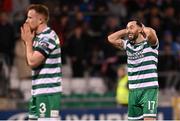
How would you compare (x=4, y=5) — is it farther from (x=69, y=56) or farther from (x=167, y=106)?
(x=167, y=106)

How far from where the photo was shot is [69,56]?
705 inches

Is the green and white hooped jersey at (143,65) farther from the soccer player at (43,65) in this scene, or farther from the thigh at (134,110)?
the soccer player at (43,65)

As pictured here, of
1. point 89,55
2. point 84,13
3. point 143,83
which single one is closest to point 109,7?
point 84,13

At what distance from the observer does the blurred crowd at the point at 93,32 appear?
17547 mm

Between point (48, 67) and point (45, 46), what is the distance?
0.27 metres

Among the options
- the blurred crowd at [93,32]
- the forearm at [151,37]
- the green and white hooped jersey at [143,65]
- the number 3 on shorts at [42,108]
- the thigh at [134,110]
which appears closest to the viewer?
the number 3 on shorts at [42,108]

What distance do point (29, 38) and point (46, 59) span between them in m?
0.34

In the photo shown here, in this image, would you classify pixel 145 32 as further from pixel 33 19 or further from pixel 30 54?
pixel 30 54

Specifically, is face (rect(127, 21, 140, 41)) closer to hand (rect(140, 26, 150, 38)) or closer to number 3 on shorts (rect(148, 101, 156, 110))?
hand (rect(140, 26, 150, 38))

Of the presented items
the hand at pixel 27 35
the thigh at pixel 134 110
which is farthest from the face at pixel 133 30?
the hand at pixel 27 35

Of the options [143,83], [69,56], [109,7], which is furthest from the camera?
[109,7]

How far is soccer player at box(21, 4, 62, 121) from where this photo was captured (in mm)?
9133

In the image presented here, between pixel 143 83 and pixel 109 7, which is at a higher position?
pixel 109 7

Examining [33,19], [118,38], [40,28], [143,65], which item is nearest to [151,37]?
[143,65]
